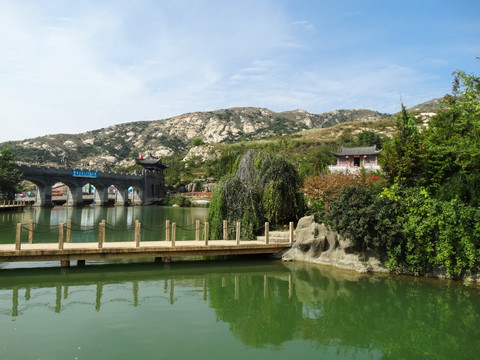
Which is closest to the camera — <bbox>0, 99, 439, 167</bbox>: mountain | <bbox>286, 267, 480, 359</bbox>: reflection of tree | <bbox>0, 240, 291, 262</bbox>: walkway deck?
<bbox>286, 267, 480, 359</bbox>: reflection of tree

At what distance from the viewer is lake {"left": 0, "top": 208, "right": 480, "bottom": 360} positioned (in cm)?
774

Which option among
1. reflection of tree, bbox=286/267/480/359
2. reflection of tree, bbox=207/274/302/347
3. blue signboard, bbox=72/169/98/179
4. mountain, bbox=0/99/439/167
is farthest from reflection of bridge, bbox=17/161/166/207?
mountain, bbox=0/99/439/167

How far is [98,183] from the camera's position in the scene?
6981 cm

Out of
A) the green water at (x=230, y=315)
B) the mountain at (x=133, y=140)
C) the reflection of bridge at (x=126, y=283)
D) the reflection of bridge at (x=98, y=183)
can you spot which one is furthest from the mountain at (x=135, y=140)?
the green water at (x=230, y=315)

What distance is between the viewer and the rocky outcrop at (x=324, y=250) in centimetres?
1477

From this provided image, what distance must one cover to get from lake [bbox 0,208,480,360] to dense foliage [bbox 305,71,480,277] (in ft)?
3.62

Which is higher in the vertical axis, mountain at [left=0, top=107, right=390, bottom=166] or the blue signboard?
mountain at [left=0, top=107, right=390, bottom=166]

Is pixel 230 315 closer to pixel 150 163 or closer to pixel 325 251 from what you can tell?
pixel 325 251

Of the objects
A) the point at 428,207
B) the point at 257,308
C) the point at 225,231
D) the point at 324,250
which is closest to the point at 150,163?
the point at 225,231

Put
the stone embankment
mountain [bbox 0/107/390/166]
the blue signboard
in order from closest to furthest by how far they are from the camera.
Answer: the stone embankment → the blue signboard → mountain [bbox 0/107/390/166]

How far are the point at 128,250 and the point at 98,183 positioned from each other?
196 feet

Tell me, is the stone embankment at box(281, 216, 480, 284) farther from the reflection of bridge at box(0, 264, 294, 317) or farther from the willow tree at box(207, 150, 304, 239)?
the willow tree at box(207, 150, 304, 239)

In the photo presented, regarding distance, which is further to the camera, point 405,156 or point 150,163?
point 150,163

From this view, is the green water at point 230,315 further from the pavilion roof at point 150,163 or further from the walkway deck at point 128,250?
the pavilion roof at point 150,163
